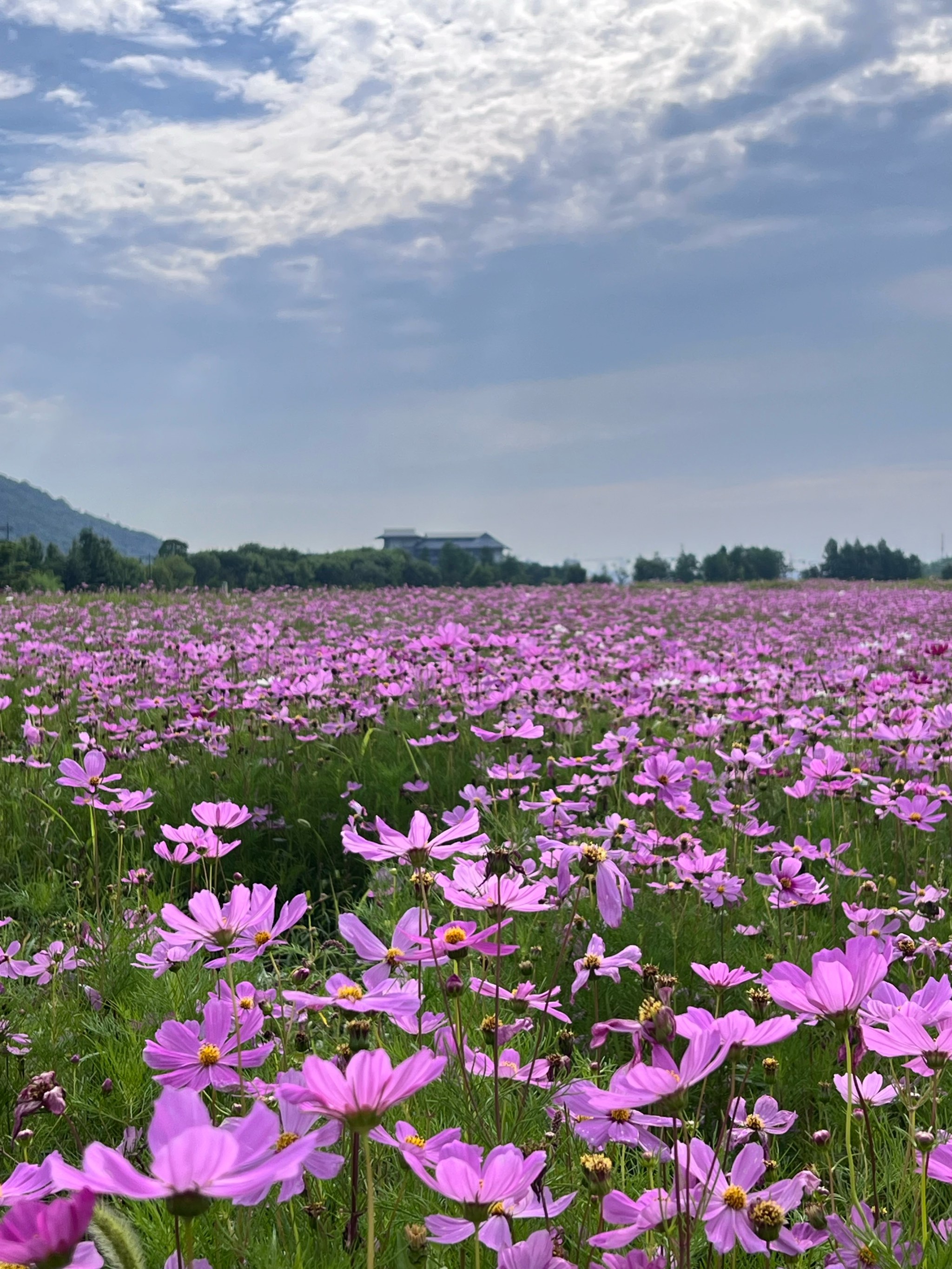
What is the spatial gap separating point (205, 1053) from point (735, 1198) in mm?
619

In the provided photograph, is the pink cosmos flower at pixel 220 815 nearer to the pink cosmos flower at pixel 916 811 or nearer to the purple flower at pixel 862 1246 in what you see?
the purple flower at pixel 862 1246

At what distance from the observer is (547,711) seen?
15.5ft

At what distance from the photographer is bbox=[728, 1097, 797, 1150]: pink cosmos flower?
126 centimetres

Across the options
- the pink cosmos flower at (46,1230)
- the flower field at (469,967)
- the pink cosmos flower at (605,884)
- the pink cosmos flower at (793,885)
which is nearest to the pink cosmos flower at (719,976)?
the flower field at (469,967)

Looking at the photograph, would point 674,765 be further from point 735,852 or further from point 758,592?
point 758,592

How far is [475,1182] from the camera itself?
0.89 meters

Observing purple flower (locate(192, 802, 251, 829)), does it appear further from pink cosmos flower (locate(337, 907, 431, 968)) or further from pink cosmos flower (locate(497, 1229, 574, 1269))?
pink cosmos flower (locate(497, 1229, 574, 1269))

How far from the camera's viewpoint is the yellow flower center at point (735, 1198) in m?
0.99

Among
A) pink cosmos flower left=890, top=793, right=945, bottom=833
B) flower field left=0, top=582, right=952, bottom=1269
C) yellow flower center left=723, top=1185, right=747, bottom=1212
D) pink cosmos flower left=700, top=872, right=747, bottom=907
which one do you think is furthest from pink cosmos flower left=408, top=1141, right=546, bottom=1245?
pink cosmos flower left=890, top=793, right=945, bottom=833

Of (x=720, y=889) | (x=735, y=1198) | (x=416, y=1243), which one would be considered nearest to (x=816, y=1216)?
(x=735, y=1198)

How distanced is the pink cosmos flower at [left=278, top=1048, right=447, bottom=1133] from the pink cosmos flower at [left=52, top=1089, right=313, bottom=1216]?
0.06 metres

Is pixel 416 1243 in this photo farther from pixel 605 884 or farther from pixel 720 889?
pixel 720 889

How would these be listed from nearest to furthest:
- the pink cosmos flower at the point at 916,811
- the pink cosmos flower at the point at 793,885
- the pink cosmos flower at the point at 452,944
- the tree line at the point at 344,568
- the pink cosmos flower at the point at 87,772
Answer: the pink cosmos flower at the point at 452,944 < the pink cosmos flower at the point at 87,772 < the pink cosmos flower at the point at 793,885 < the pink cosmos flower at the point at 916,811 < the tree line at the point at 344,568

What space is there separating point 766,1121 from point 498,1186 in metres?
0.63
